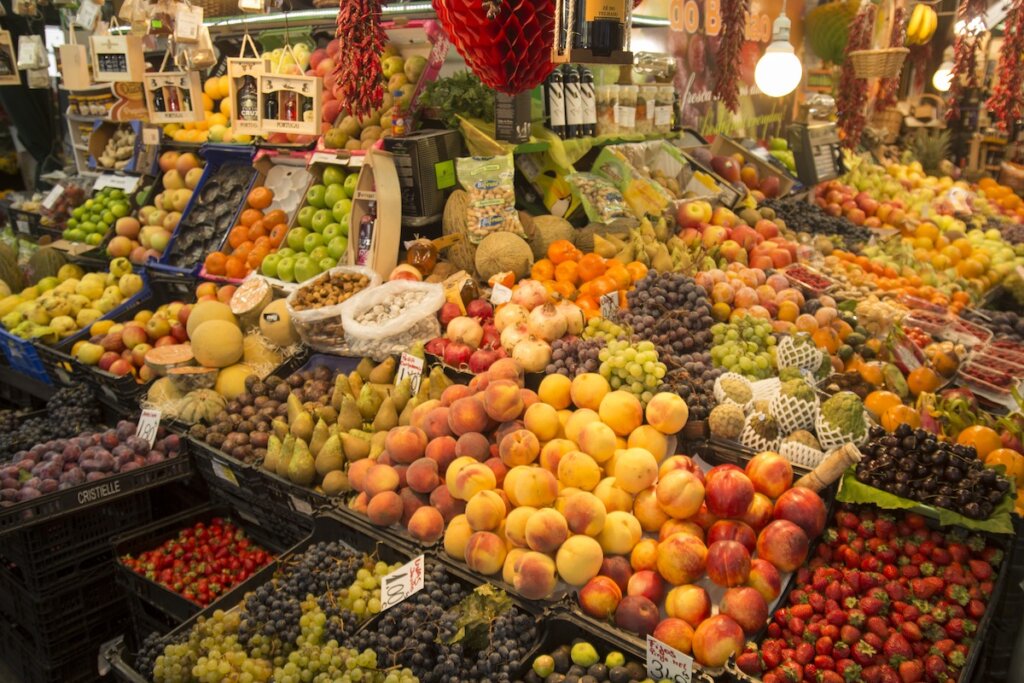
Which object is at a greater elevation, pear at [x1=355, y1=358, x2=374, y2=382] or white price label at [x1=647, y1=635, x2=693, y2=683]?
pear at [x1=355, y1=358, x2=374, y2=382]

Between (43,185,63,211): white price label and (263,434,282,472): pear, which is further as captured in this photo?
(43,185,63,211): white price label

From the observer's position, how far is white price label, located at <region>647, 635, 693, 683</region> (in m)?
1.85

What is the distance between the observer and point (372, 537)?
2.52 metres

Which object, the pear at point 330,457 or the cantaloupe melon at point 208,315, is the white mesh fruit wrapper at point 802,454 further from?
the cantaloupe melon at point 208,315

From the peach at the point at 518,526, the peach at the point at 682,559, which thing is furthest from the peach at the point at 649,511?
the peach at the point at 518,526

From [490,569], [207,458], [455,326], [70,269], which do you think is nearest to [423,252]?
[455,326]

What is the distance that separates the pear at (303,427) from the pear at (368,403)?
211 mm

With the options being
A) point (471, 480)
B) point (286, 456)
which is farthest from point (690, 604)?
point (286, 456)

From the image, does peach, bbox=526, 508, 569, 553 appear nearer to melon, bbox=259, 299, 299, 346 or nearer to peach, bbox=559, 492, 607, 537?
peach, bbox=559, 492, 607, 537

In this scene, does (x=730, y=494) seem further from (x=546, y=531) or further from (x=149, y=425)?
(x=149, y=425)

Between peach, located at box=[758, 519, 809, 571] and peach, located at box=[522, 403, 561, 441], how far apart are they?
804 mm

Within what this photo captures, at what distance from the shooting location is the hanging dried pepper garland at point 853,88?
5.82 meters

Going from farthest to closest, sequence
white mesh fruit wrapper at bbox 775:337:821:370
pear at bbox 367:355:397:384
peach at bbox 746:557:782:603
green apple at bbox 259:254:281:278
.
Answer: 1. green apple at bbox 259:254:281:278
2. pear at bbox 367:355:397:384
3. white mesh fruit wrapper at bbox 775:337:821:370
4. peach at bbox 746:557:782:603

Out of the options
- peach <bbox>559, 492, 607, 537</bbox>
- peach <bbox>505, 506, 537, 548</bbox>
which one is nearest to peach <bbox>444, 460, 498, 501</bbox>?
peach <bbox>505, 506, 537, 548</bbox>
